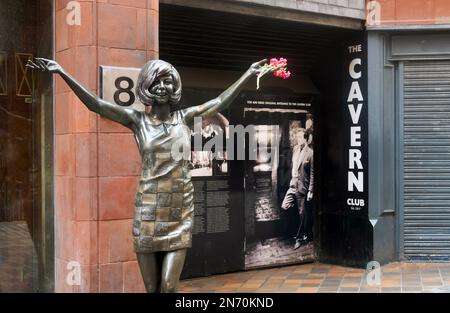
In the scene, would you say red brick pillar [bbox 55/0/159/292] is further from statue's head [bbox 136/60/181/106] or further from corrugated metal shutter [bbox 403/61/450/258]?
corrugated metal shutter [bbox 403/61/450/258]

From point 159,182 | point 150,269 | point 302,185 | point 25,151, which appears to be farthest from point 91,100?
point 302,185

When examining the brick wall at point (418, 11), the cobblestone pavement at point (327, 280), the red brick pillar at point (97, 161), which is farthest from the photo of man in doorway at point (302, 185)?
the red brick pillar at point (97, 161)

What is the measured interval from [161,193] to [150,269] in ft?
1.80

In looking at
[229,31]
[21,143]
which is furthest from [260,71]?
[229,31]

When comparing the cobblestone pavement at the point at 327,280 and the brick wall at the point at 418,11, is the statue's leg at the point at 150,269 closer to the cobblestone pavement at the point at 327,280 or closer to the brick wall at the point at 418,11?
the cobblestone pavement at the point at 327,280

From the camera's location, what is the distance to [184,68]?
25.8ft

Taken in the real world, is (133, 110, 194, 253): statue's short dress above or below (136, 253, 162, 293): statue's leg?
above

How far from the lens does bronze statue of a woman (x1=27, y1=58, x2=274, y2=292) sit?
164 inches

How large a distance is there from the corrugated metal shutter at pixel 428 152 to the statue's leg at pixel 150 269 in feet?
17.0

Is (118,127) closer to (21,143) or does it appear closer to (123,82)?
(123,82)

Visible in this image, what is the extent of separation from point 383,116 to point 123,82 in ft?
13.4

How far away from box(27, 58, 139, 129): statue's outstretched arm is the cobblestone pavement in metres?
3.41

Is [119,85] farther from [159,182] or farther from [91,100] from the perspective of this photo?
[159,182]

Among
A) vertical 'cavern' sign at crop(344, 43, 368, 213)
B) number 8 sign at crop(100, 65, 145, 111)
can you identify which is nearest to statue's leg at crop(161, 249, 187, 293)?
number 8 sign at crop(100, 65, 145, 111)
